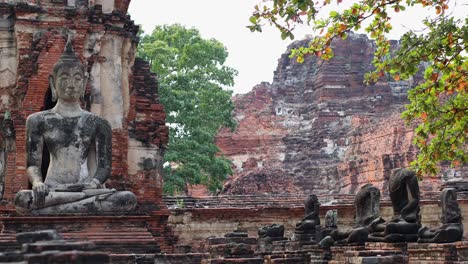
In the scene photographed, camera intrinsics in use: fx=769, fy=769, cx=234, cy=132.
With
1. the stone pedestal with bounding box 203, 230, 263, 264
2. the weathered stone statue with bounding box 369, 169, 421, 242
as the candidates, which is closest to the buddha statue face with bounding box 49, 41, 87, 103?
the stone pedestal with bounding box 203, 230, 263, 264

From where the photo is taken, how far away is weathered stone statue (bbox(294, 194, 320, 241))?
14586 millimetres

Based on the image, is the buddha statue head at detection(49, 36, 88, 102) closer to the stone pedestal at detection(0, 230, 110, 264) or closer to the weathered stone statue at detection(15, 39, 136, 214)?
the weathered stone statue at detection(15, 39, 136, 214)

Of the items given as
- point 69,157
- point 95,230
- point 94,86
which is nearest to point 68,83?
point 69,157

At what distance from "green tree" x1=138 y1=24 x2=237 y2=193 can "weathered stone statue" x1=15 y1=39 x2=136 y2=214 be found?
48.8 ft

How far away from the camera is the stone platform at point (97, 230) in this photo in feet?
24.6

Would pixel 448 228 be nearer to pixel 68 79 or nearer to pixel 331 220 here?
pixel 68 79

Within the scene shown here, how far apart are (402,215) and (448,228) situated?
116 centimetres

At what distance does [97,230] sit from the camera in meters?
7.68

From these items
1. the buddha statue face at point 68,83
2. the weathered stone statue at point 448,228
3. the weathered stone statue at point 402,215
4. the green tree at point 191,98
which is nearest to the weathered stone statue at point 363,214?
the weathered stone statue at point 402,215

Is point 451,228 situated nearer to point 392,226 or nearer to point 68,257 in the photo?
point 392,226

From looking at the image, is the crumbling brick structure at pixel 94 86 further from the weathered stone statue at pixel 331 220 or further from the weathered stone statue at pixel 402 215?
the weathered stone statue at pixel 402 215

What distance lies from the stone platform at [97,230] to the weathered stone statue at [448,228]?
3420mm

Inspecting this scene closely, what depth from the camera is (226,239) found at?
1360 cm

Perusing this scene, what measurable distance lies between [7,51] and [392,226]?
301 inches
